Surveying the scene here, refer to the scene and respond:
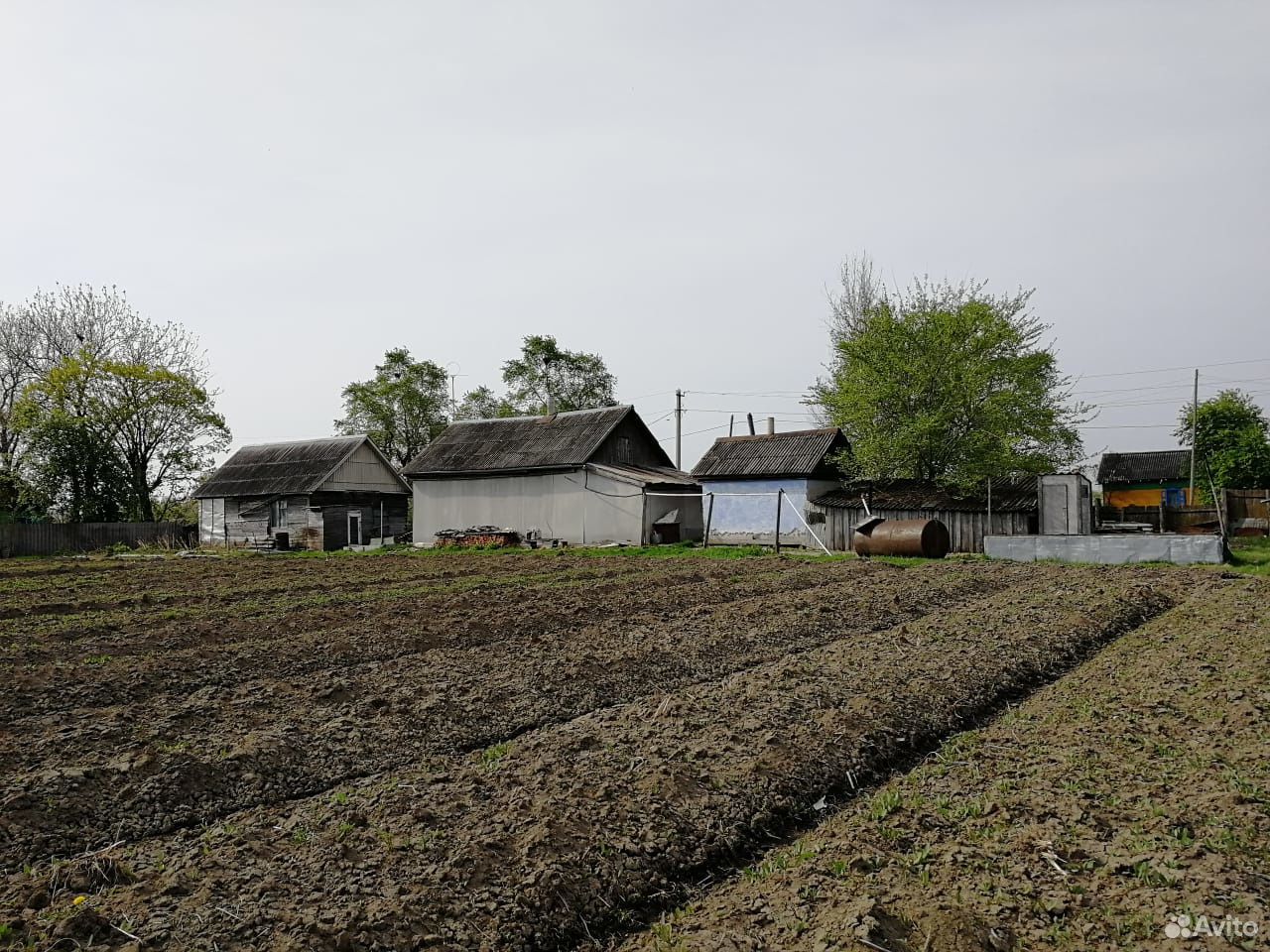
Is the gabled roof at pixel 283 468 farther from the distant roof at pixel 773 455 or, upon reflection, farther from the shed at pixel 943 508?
the shed at pixel 943 508

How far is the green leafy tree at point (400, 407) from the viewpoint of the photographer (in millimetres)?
48125

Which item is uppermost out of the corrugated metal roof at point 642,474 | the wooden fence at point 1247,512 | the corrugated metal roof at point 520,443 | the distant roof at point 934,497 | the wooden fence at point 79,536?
the corrugated metal roof at point 520,443

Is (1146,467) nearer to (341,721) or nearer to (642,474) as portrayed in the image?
(642,474)

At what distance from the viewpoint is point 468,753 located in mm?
5953

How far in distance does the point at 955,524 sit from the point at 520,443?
16045mm

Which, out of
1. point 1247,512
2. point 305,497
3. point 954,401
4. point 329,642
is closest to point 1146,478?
point 1247,512

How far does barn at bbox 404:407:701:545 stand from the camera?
29391 mm

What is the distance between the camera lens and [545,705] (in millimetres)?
7016

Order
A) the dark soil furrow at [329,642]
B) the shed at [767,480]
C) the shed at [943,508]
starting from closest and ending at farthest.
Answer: the dark soil furrow at [329,642]
the shed at [943,508]
the shed at [767,480]

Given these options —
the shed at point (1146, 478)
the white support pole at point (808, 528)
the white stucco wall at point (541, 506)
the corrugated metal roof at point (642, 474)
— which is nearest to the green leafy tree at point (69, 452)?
the white stucco wall at point (541, 506)

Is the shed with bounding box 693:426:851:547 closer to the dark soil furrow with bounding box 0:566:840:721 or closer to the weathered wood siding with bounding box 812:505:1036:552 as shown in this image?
the weathered wood siding with bounding box 812:505:1036:552

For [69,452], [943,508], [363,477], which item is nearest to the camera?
[943,508]

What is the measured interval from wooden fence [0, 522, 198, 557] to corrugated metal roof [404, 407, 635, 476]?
10.7m

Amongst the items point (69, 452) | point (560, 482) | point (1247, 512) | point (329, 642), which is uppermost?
point (69, 452)
